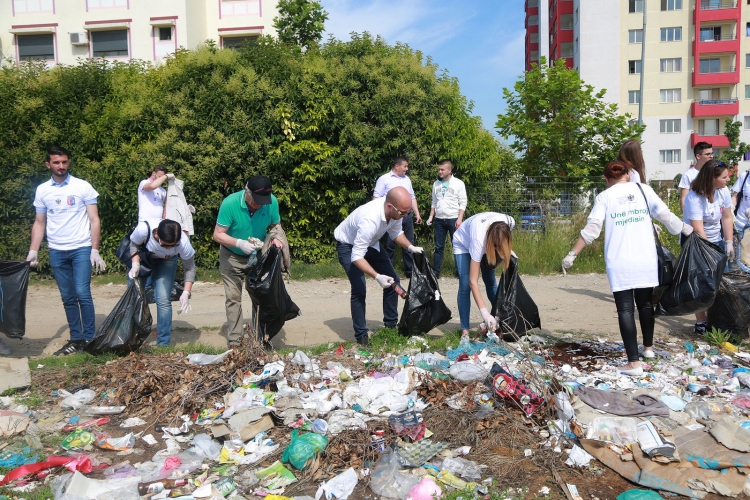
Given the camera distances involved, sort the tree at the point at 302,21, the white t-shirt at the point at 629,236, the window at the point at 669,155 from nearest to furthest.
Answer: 1. the white t-shirt at the point at 629,236
2. the tree at the point at 302,21
3. the window at the point at 669,155

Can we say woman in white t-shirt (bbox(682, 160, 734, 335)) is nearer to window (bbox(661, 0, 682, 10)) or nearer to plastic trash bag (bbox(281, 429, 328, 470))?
plastic trash bag (bbox(281, 429, 328, 470))

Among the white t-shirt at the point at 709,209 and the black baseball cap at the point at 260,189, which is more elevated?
the black baseball cap at the point at 260,189

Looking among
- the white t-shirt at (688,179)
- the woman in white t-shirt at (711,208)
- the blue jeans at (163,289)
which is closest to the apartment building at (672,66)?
the white t-shirt at (688,179)

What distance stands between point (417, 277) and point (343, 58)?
20.0ft

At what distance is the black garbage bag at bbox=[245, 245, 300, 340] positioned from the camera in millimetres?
5293

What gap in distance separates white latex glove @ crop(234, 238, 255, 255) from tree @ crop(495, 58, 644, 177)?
1264 cm

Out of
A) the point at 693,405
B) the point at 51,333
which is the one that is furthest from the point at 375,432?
the point at 51,333

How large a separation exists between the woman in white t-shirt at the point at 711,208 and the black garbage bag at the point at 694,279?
25.6 inches

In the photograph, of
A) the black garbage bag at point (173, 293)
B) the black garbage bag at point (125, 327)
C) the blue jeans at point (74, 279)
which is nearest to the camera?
the black garbage bag at point (125, 327)

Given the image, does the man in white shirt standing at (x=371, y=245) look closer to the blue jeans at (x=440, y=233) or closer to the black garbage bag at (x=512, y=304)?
the black garbage bag at (x=512, y=304)

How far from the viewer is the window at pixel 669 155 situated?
41438mm

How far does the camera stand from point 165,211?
25.4 ft

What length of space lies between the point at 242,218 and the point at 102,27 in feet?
90.6

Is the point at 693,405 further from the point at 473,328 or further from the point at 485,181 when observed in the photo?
the point at 485,181
